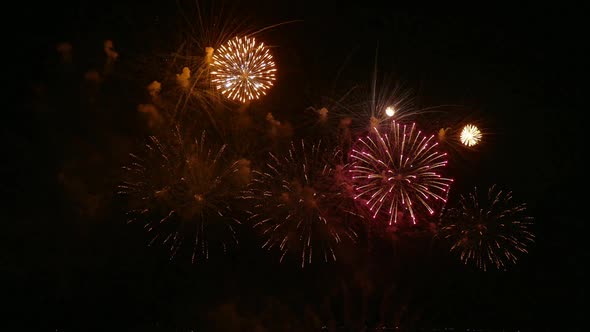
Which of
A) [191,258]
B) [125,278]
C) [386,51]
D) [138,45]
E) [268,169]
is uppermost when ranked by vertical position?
[386,51]

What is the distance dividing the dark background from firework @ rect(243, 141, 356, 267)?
71 cm

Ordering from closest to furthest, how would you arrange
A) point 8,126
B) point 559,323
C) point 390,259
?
point 8,126 < point 390,259 < point 559,323

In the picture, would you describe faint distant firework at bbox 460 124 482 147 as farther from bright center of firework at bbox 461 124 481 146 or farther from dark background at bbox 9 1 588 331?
dark background at bbox 9 1 588 331

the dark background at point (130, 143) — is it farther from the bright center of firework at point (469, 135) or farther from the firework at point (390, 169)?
the firework at point (390, 169)

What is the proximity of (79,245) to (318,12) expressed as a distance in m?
7.90

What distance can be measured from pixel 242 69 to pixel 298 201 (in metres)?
3.04

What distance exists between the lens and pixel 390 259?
9.88 m

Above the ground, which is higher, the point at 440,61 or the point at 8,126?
the point at 440,61

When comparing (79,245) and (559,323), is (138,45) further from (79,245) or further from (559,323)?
(559,323)

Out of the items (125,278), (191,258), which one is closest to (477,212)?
(191,258)

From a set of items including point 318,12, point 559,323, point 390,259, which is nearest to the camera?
point 318,12

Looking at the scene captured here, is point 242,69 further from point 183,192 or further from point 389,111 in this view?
point 389,111

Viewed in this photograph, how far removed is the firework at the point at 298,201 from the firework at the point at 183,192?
2.15 feet

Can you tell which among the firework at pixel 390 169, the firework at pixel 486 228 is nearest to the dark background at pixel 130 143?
the firework at pixel 486 228
